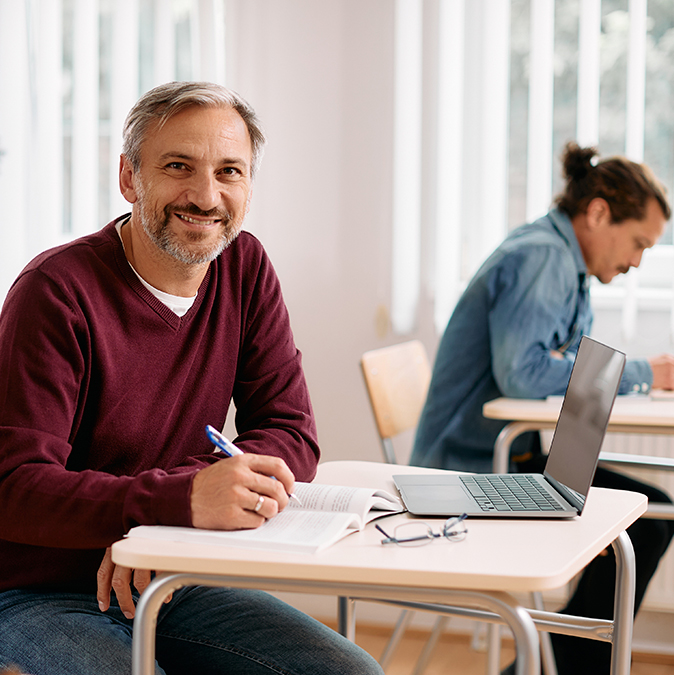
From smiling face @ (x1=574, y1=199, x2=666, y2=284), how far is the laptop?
1.08 m

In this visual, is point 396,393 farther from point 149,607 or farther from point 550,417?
point 149,607

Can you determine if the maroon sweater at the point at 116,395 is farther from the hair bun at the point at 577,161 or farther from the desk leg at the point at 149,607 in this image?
the hair bun at the point at 577,161

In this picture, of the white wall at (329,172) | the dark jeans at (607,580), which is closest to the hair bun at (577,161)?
the white wall at (329,172)

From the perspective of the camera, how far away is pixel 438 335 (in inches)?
103

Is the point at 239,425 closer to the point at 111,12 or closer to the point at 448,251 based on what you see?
the point at 448,251

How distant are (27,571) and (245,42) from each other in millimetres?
1934

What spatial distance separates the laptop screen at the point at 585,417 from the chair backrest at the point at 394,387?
2.42 ft

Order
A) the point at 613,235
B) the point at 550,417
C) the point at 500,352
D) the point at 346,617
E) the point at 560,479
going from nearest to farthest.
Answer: the point at 560,479 → the point at 346,617 → the point at 550,417 → the point at 500,352 → the point at 613,235

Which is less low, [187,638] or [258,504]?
[258,504]

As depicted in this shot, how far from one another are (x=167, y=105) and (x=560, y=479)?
78 cm

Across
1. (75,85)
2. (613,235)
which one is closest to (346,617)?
(613,235)

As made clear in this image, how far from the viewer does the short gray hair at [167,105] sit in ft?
4.13

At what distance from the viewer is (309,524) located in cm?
96

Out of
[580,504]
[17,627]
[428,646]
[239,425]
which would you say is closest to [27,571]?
[17,627]
